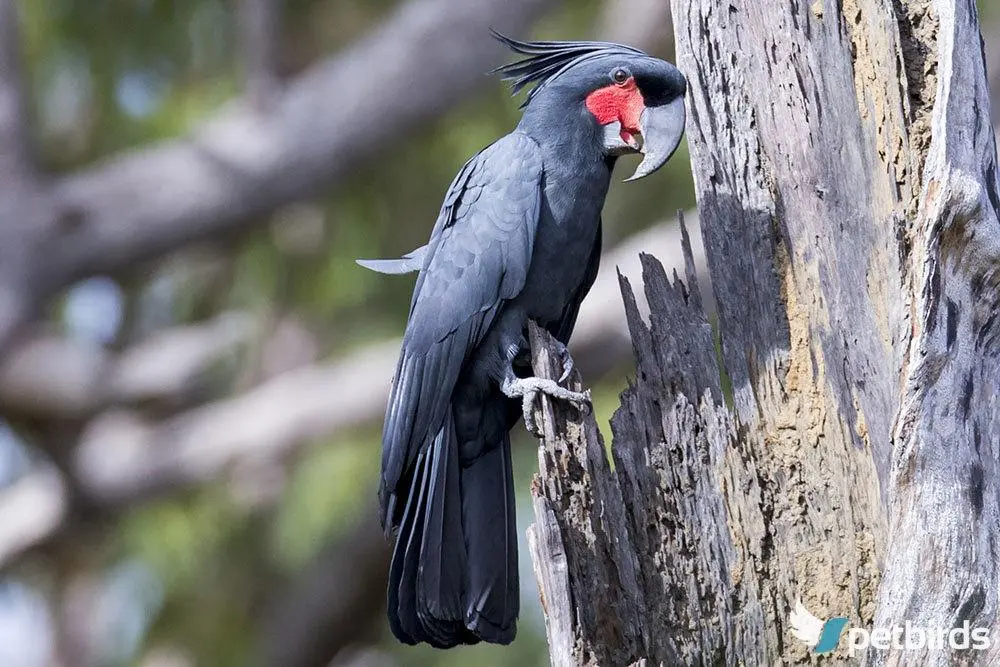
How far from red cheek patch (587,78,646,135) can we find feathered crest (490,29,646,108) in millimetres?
153

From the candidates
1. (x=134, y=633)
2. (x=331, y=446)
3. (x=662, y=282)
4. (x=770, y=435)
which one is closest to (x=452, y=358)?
(x=662, y=282)

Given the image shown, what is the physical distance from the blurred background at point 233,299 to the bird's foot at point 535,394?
3145 mm

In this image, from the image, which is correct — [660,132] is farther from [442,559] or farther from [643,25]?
[643,25]

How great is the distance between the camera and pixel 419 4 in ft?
22.4

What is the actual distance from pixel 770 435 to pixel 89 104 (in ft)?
23.7

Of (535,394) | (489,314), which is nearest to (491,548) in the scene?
(535,394)

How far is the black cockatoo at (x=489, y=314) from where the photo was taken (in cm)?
312

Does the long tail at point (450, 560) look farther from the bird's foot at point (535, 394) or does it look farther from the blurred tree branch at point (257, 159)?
the blurred tree branch at point (257, 159)

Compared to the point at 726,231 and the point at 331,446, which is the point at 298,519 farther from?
the point at 726,231

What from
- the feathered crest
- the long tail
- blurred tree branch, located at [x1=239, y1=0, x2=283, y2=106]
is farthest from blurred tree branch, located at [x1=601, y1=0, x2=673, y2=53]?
the long tail

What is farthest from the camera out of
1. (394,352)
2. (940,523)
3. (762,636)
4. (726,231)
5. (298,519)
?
(298,519)

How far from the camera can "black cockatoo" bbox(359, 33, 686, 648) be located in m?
3.12
